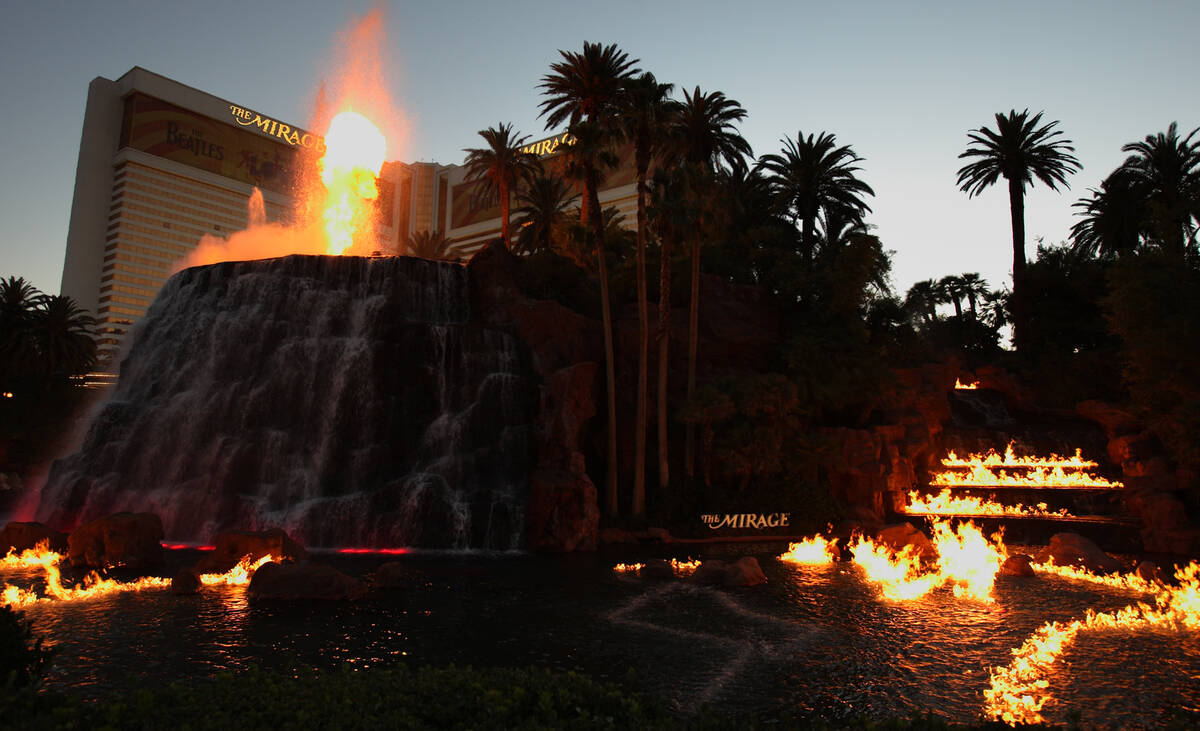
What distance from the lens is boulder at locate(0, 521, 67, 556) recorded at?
21547 mm

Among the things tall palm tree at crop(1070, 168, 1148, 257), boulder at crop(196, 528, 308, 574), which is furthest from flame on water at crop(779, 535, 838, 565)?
tall palm tree at crop(1070, 168, 1148, 257)

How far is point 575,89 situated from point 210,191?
131 m

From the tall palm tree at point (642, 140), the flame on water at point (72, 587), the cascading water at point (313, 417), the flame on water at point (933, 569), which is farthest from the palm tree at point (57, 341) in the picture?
the flame on water at point (933, 569)

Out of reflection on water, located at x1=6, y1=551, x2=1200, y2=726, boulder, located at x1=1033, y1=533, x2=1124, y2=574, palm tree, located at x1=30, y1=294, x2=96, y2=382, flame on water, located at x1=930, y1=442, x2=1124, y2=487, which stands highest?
palm tree, located at x1=30, y1=294, x2=96, y2=382

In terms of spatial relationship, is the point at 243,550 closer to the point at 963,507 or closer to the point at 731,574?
the point at 731,574

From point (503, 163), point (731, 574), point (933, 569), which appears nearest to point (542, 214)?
point (503, 163)

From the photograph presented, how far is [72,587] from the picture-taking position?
17.8m

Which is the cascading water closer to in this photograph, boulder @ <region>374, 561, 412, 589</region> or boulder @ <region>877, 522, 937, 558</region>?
boulder @ <region>374, 561, 412, 589</region>

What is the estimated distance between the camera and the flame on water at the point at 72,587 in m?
16.4

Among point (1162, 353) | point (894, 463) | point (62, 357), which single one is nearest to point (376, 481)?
point (894, 463)

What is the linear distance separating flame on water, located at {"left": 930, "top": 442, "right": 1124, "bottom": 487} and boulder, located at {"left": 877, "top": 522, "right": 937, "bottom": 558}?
12.5 meters

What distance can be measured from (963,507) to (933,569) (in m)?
12.7

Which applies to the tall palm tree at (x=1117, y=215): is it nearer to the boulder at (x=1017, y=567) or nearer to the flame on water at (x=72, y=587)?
the boulder at (x=1017, y=567)

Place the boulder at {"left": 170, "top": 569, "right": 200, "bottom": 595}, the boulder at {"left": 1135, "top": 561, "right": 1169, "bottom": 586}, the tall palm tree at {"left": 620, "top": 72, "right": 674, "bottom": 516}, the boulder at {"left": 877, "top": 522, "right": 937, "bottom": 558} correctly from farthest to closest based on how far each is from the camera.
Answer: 1. the tall palm tree at {"left": 620, "top": 72, "right": 674, "bottom": 516}
2. the boulder at {"left": 877, "top": 522, "right": 937, "bottom": 558}
3. the boulder at {"left": 1135, "top": 561, "right": 1169, "bottom": 586}
4. the boulder at {"left": 170, "top": 569, "right": 200, "bottom": 595}
